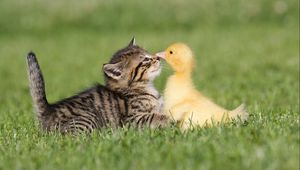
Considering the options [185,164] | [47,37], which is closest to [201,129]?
[185,164]

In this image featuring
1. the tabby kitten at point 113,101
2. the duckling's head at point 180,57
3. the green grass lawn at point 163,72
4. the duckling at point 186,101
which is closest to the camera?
the green grass lawn at point 163,72

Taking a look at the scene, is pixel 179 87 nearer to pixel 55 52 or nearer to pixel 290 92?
pixel 290 92

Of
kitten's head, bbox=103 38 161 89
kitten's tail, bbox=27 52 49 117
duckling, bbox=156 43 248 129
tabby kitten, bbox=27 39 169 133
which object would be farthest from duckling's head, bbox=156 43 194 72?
kitten's tail, bbox=27 52 49 117

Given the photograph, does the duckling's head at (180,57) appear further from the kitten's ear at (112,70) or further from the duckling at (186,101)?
the kitten's ear at (112,70)

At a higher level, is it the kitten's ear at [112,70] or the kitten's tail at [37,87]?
the kitten's ear at [112,70]

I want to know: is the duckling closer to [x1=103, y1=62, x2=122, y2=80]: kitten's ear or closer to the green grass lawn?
the green grass lawn

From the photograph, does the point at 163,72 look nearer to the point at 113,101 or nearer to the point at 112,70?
the point at 112,70

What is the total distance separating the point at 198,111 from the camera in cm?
883

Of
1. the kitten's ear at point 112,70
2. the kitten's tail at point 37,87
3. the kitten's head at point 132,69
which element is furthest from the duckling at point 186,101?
the kitten's tail at point 37,87

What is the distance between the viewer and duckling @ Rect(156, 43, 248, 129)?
8.85 meters

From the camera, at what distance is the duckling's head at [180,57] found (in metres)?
9.20

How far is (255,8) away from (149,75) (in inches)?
889

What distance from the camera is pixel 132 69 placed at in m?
10.1

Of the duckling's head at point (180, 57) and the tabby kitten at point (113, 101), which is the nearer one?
the duckling's head at point (180, 57)
